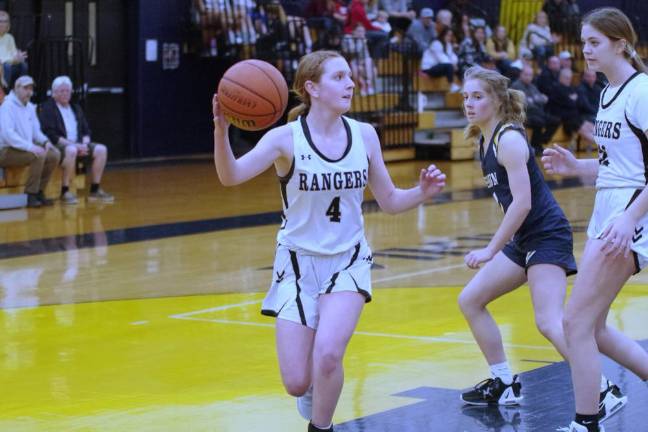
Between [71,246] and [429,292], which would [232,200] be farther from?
[429,292]

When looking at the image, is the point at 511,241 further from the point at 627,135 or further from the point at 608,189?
the point at 627,135

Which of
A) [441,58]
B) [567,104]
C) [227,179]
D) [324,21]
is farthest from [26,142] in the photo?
[567,104]

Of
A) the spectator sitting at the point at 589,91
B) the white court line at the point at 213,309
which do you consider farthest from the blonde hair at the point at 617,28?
the spectator sitting at the point at 589,91

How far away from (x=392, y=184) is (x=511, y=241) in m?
0.86

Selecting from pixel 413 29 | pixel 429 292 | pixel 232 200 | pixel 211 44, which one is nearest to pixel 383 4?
pixel 413 29

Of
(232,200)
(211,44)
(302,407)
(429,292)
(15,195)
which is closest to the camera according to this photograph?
(302,407)

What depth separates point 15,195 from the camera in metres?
15.8

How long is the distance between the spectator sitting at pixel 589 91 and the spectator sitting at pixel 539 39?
0.93 meters

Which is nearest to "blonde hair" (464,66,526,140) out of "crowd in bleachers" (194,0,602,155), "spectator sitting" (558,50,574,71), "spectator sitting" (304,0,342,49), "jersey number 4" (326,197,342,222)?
"jersey number 4" (326,197,342,222)

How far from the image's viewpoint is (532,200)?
6398mm

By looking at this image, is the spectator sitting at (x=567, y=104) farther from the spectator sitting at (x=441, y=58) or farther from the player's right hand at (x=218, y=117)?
the player's right hand at (x=218, y=117)

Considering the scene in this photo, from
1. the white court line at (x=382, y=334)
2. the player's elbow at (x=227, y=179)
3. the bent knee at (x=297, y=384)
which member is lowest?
the white court line at (x=382, y=334)

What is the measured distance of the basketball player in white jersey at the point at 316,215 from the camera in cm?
555

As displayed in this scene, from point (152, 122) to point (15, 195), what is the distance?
6.99 metres
